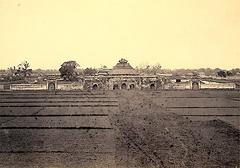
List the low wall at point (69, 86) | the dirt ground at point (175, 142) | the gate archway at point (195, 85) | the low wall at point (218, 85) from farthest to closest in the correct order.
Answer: the low wall at point (69, 86), the gate archway at point (195, 85), the low wall at point (218, 85), the dirt ground at point (175, 142)

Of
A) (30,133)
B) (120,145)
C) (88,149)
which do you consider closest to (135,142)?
(120,145)

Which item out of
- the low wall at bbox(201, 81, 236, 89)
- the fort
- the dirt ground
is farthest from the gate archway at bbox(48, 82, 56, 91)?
the dirt ground

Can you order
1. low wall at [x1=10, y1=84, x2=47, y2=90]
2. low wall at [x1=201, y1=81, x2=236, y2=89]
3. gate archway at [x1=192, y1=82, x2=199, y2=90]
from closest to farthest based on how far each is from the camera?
1. low wall at [x1=201, y1=81, x2=236, y2=89]
2. gate archway at [x1=192, y1=82, x2=199, y2=90]
3. low wall at [x1=10, y1=84, x2=47, y2=90]

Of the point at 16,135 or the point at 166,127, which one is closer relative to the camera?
the point at 16,135

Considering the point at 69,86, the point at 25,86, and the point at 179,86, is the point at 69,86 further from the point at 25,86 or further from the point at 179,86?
the point at 179,86

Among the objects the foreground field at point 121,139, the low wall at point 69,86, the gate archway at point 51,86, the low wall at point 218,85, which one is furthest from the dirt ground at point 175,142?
the gate archway at point 51,86

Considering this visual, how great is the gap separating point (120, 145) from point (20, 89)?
3359 centimetres

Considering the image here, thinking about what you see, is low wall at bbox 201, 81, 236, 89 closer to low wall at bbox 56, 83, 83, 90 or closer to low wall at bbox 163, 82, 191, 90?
low wall at bbox 163, 82, 191, 90

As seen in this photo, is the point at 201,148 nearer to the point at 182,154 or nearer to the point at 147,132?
the point at 182,154

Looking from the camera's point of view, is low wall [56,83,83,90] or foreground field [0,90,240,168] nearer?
foreground field [0,90,240,168]

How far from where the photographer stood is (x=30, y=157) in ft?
33.3

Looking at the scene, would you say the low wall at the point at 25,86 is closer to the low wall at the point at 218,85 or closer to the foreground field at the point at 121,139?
the low wall at the point at 218,85

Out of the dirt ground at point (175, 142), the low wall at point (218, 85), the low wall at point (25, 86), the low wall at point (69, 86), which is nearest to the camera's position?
the dirt ground at point (175, 142)

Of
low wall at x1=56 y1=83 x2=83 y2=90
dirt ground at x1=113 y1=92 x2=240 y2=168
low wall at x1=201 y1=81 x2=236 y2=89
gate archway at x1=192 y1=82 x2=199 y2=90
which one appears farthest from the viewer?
low wall at x1=56 y1=83 x2=83 y2=90
